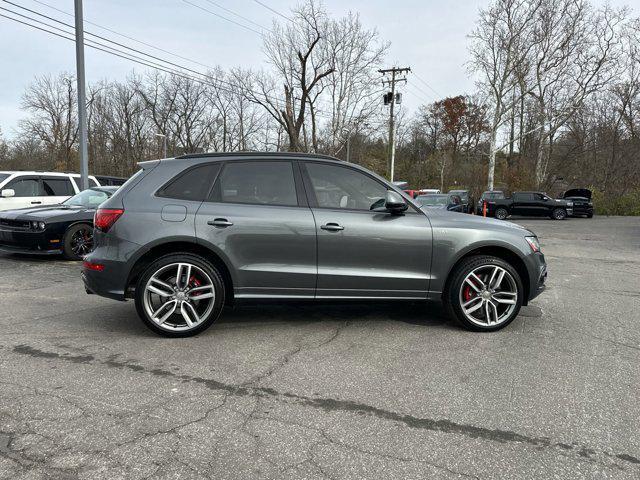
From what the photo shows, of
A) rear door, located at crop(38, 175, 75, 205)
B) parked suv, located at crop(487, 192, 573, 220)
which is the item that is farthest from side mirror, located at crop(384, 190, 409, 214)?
parked suv, located at crop(487, 192, 573, 220)

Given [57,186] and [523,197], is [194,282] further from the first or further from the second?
[523,197]

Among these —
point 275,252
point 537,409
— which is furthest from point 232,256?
point 537,409

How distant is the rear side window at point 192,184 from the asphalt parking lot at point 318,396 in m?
1.37

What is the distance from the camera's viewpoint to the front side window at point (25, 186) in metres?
11.6

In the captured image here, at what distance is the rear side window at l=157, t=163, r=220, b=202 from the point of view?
4.40 m

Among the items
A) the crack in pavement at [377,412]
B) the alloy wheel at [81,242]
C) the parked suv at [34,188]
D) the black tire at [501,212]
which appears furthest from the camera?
the black tire at [501,212]

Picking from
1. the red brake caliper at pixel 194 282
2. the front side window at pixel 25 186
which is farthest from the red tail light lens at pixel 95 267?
the front side window at pixel 25 186

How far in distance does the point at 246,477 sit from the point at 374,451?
712mm

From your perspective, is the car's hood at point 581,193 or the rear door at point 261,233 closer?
the rear door at point 261,233

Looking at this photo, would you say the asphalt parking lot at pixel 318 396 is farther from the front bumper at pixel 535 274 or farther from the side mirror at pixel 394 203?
the side mirror at pixel 394 203

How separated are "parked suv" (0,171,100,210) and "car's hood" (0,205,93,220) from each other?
8.59ft

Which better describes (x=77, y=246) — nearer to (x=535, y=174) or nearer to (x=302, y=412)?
(x=302, y=412)

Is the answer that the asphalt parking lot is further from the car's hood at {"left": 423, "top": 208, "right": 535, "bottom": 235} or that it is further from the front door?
the car's hood at {"left": 423, "top": 208, "right": 535, "bottom": 235}

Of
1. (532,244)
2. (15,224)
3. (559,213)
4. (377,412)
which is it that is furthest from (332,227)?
(559,213)
